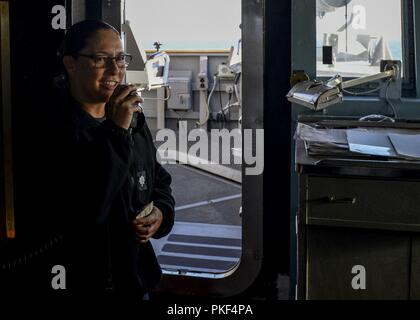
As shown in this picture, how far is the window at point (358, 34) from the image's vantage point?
2059 millimetres

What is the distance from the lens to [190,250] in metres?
2.73

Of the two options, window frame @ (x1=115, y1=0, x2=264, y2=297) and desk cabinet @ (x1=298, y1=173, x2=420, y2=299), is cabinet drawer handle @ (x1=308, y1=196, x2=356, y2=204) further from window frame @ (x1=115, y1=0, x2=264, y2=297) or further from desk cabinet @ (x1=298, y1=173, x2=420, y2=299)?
window frame @ (x1=115, y1=0, x2=264, y2=297)

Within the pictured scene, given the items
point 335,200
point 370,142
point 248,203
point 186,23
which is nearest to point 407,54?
point 370,142

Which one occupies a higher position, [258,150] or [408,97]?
[408,97]

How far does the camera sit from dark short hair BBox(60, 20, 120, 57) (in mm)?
1759

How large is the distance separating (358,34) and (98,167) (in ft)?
4.05

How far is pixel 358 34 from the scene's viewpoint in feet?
6.93

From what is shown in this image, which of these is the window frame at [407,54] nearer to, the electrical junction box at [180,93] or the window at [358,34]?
the window at [358,34]

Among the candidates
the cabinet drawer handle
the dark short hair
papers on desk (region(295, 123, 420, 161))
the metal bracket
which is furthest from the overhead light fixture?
the dark short hair

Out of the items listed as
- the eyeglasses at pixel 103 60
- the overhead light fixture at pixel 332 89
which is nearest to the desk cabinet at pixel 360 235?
the overhead light fixture at pixel 332 89

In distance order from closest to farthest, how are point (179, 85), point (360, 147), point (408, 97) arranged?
point (360, 147) < point (408, 97) < point (179, 85)

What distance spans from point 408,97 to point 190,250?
139cm
